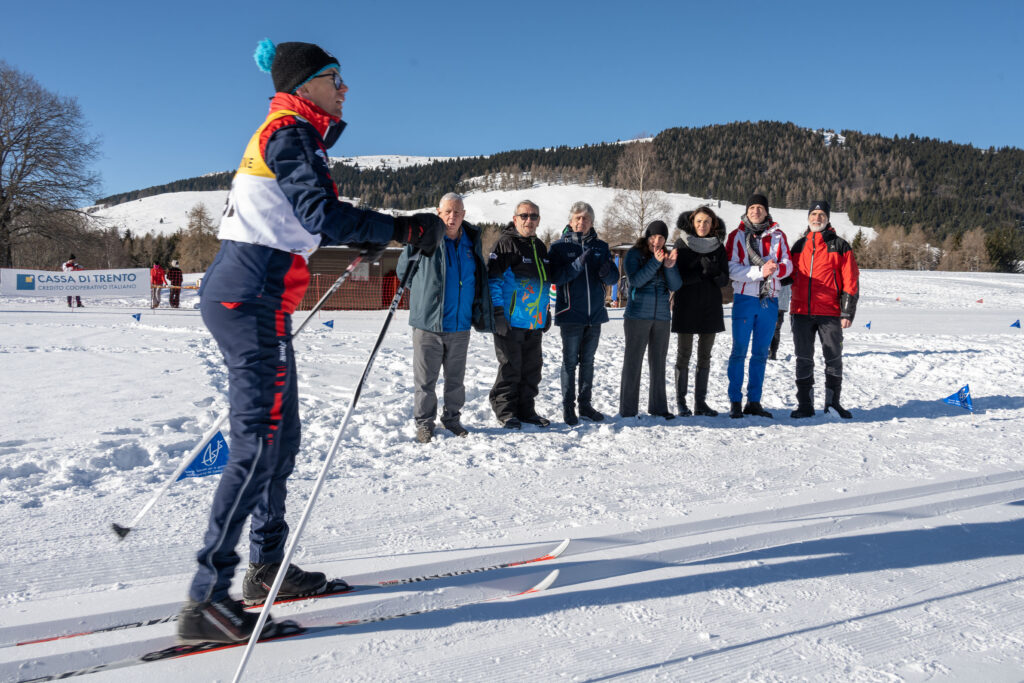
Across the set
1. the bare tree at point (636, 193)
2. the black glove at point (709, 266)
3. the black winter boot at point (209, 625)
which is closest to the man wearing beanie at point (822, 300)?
the black glove at point (709, 266)

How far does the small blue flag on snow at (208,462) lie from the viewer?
11.2 feet

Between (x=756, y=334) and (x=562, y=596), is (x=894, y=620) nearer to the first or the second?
(x=562, y=596)

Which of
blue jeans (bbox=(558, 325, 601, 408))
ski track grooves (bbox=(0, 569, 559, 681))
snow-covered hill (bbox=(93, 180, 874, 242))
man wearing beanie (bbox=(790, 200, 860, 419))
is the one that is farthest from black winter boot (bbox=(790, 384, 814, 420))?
snow-covered hill (bbox=(93, 180, 874, 242))

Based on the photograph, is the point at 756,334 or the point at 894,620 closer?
the point at 894,620

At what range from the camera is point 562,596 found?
2.43 m

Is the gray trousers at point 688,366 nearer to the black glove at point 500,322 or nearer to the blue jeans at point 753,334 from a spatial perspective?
the blue jeans at point 753,334

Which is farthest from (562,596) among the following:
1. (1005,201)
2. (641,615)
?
(1005,201)

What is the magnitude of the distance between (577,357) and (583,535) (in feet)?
8.75

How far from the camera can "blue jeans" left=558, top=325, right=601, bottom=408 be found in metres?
5.38

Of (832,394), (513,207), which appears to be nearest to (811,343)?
(832,394)

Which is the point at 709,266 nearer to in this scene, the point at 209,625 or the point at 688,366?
the point at 688,366

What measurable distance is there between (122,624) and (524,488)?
80.9 inches

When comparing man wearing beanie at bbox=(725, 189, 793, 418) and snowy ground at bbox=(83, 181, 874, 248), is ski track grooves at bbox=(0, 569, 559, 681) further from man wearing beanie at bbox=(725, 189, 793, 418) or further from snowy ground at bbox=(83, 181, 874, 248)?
snowy ground at bbox=(83, 181, 874, 248)

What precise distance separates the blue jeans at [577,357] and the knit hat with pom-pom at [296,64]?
136 inches
